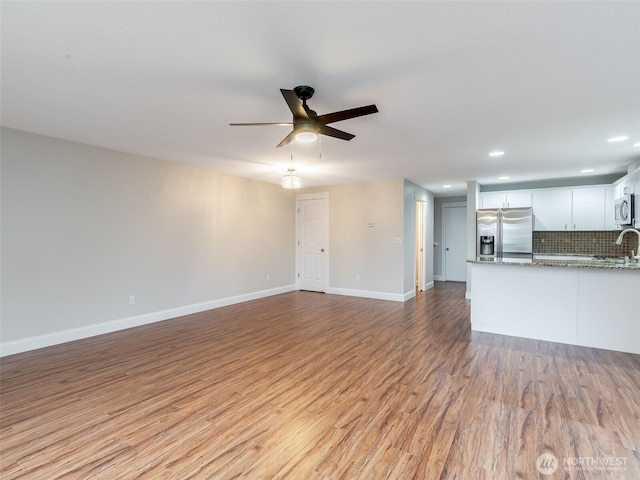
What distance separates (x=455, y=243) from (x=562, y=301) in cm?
515

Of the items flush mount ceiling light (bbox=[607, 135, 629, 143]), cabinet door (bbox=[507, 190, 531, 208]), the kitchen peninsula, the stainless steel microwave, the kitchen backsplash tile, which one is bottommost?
the kitchen peninsula

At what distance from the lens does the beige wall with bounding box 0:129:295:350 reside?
356cm

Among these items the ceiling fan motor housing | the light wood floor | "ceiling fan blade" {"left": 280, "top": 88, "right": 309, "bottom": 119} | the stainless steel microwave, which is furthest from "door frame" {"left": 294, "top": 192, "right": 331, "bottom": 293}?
the stainless steel microwave

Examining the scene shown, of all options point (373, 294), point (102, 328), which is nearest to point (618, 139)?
point (373, 294)

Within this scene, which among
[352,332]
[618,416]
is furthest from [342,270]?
[618,416]

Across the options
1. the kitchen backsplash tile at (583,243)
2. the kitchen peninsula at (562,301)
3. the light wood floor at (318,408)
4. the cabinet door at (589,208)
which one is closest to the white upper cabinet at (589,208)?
the cabinet door at (589,208)

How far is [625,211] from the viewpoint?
4625 mm

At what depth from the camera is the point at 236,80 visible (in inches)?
94.7

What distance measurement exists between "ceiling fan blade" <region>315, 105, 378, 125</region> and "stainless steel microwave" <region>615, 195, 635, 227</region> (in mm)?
4675

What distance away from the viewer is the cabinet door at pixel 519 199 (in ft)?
21.3

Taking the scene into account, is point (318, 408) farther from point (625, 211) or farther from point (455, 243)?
point (455, 243)

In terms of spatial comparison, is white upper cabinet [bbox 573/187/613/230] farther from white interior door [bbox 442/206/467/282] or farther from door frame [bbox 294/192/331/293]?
door frame [bbox 294/192/331/293]

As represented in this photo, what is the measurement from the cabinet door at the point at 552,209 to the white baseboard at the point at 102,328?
20.9ft

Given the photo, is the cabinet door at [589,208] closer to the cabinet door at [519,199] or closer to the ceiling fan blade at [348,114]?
the cabinet door at [519,199]
